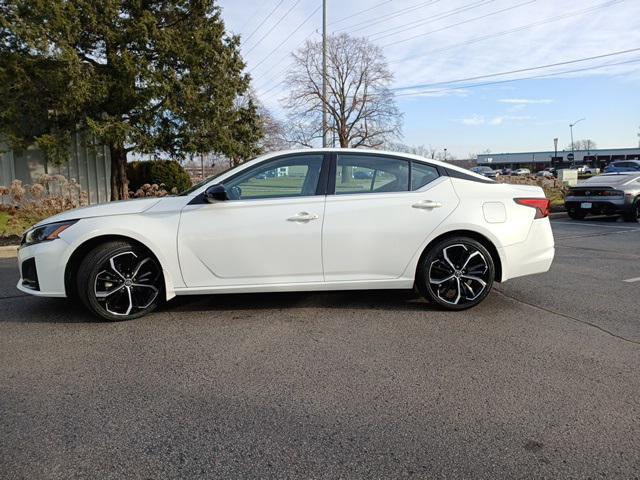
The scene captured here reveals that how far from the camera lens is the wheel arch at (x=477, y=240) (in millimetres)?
4855

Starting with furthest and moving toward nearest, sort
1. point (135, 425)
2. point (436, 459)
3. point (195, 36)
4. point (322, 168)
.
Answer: point (195, 36) → point (322, 168) → point (135, 425) → point (436, 459)

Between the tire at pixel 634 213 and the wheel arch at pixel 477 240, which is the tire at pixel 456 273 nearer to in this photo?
the wheel arch at pixel 477 240

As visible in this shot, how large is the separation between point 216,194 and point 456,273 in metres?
2.41

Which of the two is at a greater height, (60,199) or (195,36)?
(195,36)

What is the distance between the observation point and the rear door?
4.66 metres

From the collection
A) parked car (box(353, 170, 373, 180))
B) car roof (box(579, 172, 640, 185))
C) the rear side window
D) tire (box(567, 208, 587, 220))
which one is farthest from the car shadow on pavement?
car roof (box(579, 172, 640, 185))

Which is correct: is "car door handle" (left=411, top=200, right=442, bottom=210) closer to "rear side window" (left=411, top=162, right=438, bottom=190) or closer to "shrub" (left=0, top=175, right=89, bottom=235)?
"rear side window" (left=411, top=162, right=438, bottom=190)

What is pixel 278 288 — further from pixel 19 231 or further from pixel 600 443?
pixel 19 231

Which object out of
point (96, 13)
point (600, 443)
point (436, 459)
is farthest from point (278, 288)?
point (96, 13)

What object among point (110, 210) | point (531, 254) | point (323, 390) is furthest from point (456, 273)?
point (110, 210)

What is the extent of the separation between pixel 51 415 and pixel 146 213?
2063 millimetres

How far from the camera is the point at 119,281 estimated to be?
4512 mm

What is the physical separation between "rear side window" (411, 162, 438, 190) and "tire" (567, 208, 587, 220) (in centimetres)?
1062

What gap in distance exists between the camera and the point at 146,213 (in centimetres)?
453
